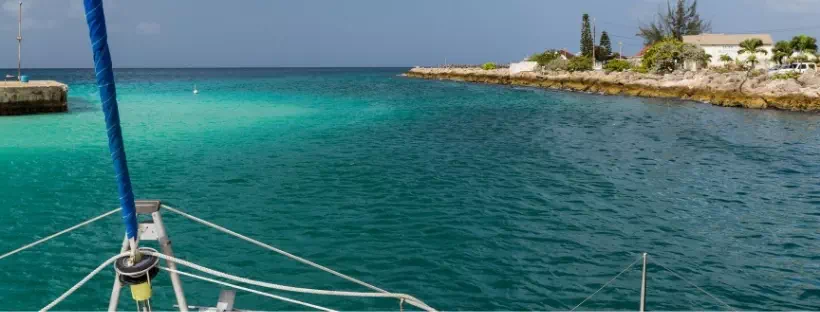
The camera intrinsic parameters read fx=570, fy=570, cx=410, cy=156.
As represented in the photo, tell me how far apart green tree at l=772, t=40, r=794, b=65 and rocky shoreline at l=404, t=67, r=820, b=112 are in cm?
2079

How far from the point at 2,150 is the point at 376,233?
1808 cm

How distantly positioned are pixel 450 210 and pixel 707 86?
42.8 meters

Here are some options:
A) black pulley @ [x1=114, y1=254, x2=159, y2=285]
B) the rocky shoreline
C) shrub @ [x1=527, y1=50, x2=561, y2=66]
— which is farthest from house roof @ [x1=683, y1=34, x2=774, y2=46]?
black pulley @ [x1=114, y1=254, x2=159, y2=285]

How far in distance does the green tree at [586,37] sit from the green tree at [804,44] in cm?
3069

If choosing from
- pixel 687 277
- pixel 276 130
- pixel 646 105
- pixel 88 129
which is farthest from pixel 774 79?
pixel 88 129

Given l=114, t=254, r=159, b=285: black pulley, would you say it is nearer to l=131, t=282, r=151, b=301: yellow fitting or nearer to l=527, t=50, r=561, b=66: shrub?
l=131, t=282, r=151, b=301: yellow fitting

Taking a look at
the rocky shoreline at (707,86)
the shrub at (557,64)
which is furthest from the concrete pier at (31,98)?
the shrub at (557,64)

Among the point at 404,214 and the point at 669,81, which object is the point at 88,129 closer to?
the point at 404,214

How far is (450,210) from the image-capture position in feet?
47.2

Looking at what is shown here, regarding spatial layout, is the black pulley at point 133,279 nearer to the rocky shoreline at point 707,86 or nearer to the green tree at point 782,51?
the rocky shoreline at point 707,86

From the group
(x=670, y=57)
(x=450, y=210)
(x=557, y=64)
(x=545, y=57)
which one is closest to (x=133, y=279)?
(x=450, y=210)

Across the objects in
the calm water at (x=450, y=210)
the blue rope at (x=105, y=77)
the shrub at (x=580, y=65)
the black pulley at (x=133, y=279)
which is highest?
the shrub at (x=580, y=65)

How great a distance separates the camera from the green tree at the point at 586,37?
95625 millimetres

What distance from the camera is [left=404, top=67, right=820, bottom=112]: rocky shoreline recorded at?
4047cm
